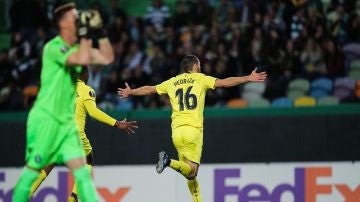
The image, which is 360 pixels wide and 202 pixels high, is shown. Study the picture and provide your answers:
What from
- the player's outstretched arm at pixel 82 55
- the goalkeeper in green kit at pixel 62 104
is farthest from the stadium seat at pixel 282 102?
the player's outstretched arm at pixel 82 55

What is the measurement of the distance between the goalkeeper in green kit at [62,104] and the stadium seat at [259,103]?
753cm

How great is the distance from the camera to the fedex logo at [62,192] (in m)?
14.5

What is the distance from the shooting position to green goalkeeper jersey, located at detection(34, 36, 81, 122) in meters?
9.12

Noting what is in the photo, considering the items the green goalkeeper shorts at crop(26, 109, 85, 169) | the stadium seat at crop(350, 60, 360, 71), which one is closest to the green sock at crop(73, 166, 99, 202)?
the green goalkeeper shorts at crop(26, 109, 85, 169)

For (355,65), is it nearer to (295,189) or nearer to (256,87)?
(256,87)

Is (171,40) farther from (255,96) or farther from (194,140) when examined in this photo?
(194,140)

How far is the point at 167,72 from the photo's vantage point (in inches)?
699

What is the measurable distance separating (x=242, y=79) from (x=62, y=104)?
11.5 ft

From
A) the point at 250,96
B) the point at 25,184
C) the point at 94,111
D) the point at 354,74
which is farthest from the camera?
the point at 354,74

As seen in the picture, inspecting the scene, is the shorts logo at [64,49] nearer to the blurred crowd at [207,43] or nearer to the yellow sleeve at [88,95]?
the yellow sleeve at [88,95]

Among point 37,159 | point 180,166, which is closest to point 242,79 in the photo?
point 180,166

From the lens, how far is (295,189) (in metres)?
14.2

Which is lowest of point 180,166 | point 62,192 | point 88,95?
point 62,192

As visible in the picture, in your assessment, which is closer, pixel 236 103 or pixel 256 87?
pixel 236 103
